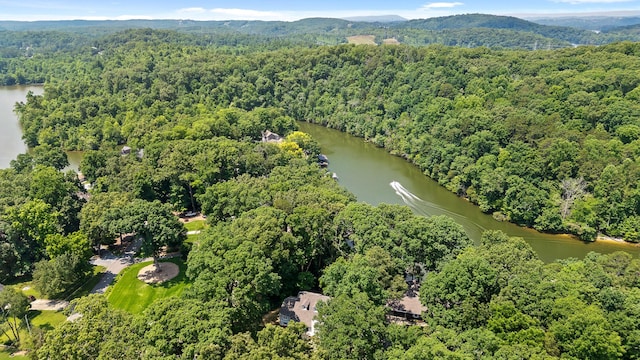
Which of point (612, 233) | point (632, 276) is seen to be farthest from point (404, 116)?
point (632, 276)

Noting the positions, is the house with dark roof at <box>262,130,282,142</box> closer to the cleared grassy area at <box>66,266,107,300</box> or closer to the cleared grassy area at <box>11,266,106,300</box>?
the cleared grassy area at <box>66,266,107,300</box>

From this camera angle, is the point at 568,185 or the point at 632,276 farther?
the point at 568,185

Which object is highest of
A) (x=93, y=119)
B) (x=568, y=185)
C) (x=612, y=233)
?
(x=93, y=119)

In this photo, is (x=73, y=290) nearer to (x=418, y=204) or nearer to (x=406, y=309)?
(x=406, y=309)

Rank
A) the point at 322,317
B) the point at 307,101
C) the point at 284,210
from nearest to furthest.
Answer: the point at 322,317 < the point at 284,210 < the point at 307,101

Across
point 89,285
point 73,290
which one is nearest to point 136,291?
point 89,285

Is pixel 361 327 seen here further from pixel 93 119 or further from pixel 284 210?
pixel 93 119
